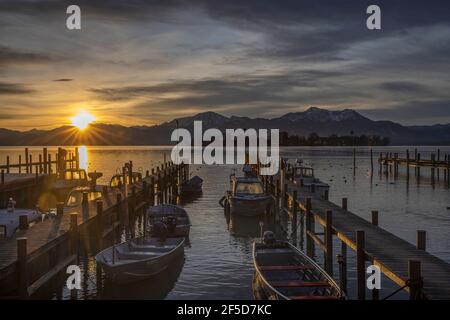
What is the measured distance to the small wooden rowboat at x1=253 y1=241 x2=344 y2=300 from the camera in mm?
15062

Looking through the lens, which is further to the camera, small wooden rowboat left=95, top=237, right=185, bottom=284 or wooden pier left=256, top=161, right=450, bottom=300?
small wooden rowboat left=95, top=237, right=185, bottom=284

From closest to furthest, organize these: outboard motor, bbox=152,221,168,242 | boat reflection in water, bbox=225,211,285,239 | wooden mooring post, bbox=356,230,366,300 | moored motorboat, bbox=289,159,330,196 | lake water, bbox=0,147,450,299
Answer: wooden mooring post, bbox=356,230,366,300 < lake water, bbox=0,147,450,299 < outboard motor, bbox=152,221,168,242 < boat reflection in water, bbox=225,211,285,239 < moored motorboat, bbox=289,159,330,196

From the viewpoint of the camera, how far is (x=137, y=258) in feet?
67.0

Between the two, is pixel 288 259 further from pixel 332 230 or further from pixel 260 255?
pixel 332 230

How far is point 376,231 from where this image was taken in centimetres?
2038

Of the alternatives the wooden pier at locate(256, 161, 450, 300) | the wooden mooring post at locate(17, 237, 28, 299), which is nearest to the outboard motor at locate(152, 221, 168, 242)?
the wooden pier at locate(256, 161, 450, 300)

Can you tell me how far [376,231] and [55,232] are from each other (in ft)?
40.9

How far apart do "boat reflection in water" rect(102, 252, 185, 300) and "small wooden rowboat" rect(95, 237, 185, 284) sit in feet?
1.17

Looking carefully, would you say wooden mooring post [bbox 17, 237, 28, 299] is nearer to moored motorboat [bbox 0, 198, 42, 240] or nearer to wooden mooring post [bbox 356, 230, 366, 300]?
moored motorboat [bbox 0, 198, 42, 240]

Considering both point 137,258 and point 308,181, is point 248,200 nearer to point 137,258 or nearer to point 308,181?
point 308,181

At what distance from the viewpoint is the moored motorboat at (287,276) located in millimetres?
15062

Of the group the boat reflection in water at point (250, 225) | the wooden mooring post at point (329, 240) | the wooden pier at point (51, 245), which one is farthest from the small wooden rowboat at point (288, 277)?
the boat reflection in water at point (250, 225)

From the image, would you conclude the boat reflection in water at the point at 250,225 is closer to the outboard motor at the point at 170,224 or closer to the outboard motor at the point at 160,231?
the outboard motor at the point at 170,224

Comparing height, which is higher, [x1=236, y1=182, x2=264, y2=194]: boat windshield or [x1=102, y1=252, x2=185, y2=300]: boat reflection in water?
[x1=236, y1=182, x2=264, y2=194]: boat windshield
